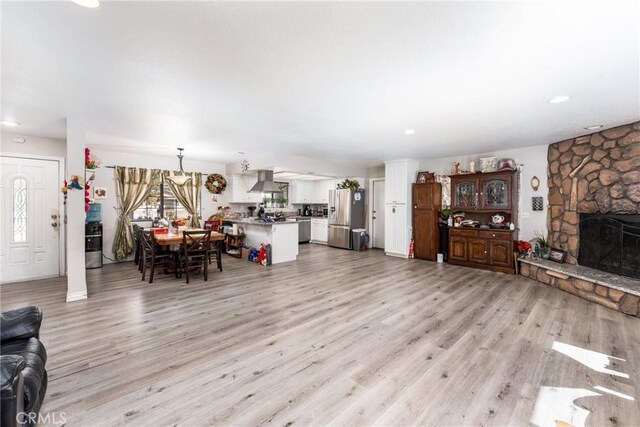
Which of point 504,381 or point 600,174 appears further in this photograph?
point 600,174

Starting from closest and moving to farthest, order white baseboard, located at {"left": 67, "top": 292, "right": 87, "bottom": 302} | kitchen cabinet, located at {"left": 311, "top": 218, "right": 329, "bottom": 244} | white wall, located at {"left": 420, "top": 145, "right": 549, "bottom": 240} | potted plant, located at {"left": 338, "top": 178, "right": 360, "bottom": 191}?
white baseboard, located at {"left": 67, "top": 292, "right": 87, "bottom": 302}, white wall, located at {"left": 420, "top": 145, "right": 549, "bottom": 240}, potted plant, located at {"left": 338, "top": 178, "right": 360, "bottom": 191}, kitchen cabinet, located at {"left": 311, "top": 218, "right": 329, "bottom": 244}

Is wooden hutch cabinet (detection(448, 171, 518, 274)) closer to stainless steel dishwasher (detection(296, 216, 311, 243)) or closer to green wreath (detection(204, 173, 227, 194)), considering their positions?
stainless steel dishwasher (detection(296, 216, 311, 243))

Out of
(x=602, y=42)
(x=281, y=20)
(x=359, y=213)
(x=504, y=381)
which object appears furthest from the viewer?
(x=359, y=213)

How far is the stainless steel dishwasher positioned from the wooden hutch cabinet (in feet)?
14.8

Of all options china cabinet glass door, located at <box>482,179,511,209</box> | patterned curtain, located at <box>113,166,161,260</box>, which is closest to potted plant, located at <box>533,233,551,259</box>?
china cabinet glass door, located at <box>482,179,511,209</box>

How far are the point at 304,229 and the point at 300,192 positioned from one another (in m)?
1.31

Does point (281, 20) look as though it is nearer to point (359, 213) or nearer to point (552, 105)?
point (552, 105)

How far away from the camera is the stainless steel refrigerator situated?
764 centimetres

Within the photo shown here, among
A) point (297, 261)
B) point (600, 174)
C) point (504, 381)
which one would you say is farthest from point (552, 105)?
point (297, 261)

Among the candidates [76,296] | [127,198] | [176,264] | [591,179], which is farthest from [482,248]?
[127,198]

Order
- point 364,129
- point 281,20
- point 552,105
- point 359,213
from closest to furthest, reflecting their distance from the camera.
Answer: point 281,20 → point 552,105 → point 364,129 → point 359,213

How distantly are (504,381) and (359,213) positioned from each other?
6.08m

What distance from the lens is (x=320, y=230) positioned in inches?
345

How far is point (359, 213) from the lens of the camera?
7898 millimetres
